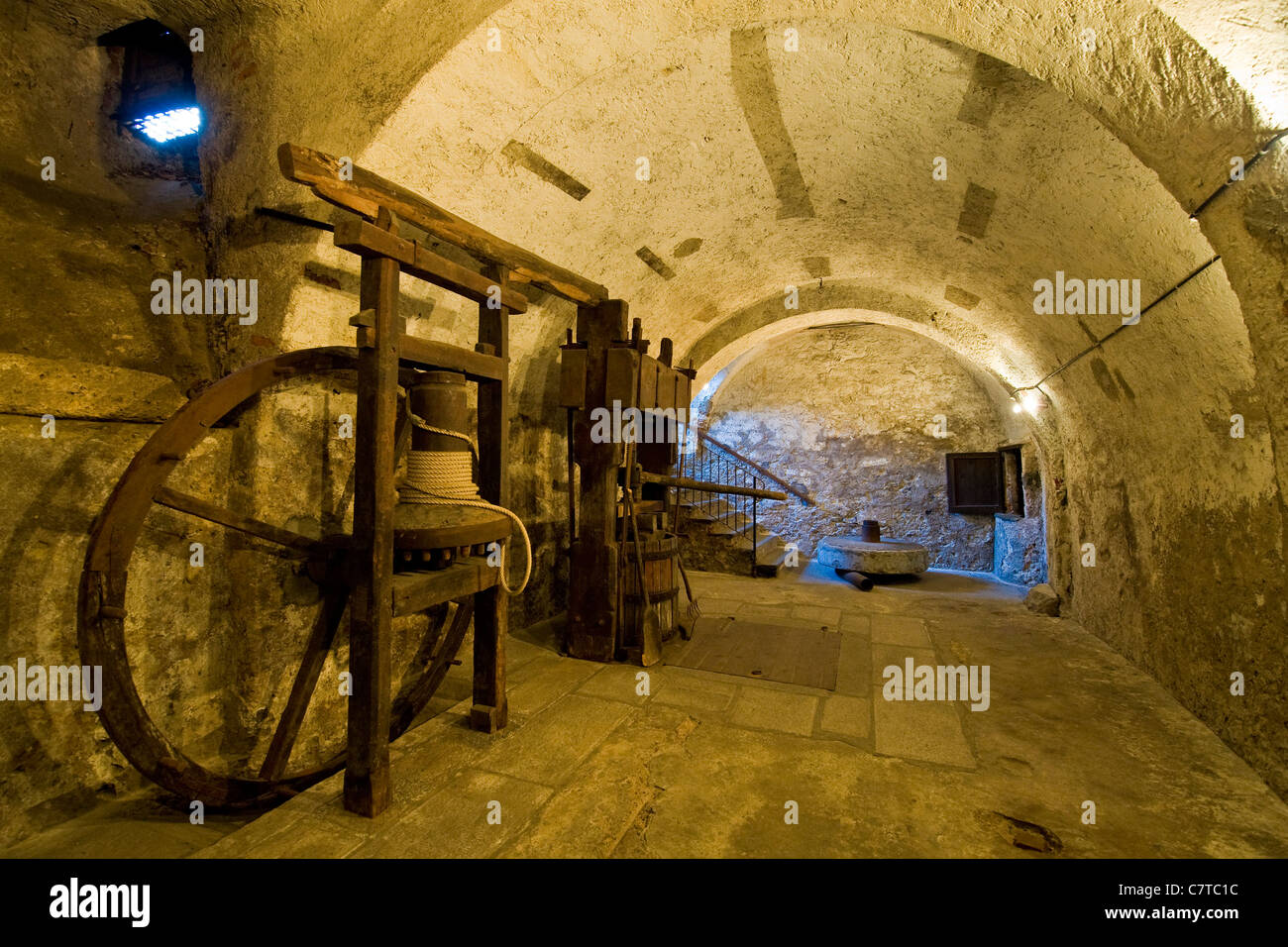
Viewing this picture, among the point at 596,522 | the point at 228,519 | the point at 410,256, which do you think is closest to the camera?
the point at 410,256

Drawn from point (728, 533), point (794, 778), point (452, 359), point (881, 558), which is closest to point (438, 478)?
point (452, 359)

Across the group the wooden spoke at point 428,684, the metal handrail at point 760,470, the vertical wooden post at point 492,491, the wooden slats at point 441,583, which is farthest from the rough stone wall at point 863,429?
the wooden slats at point 441,583

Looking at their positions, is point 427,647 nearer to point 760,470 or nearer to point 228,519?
point 228,519

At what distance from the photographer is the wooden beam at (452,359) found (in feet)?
7.97

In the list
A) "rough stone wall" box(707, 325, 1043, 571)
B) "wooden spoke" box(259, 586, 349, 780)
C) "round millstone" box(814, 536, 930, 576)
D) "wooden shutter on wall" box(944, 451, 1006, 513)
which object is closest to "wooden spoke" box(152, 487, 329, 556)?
"wooden spoke" box(259, 586, 349, 780)

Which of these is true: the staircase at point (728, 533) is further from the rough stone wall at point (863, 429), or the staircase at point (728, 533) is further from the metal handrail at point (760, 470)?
the rough stone wall at point (863, 429)

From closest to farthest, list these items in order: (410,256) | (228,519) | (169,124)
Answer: (410,256) → (228,519) → (169,124)

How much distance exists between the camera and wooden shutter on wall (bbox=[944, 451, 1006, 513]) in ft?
28.7

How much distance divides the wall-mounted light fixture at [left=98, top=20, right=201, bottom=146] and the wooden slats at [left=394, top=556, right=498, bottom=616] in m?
3.00

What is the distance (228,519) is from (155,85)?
269 centimetres

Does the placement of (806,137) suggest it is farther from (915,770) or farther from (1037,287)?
(915,770)

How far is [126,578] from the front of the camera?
228 centimetres

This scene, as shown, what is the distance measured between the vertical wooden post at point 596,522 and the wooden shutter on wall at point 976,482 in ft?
23.8
